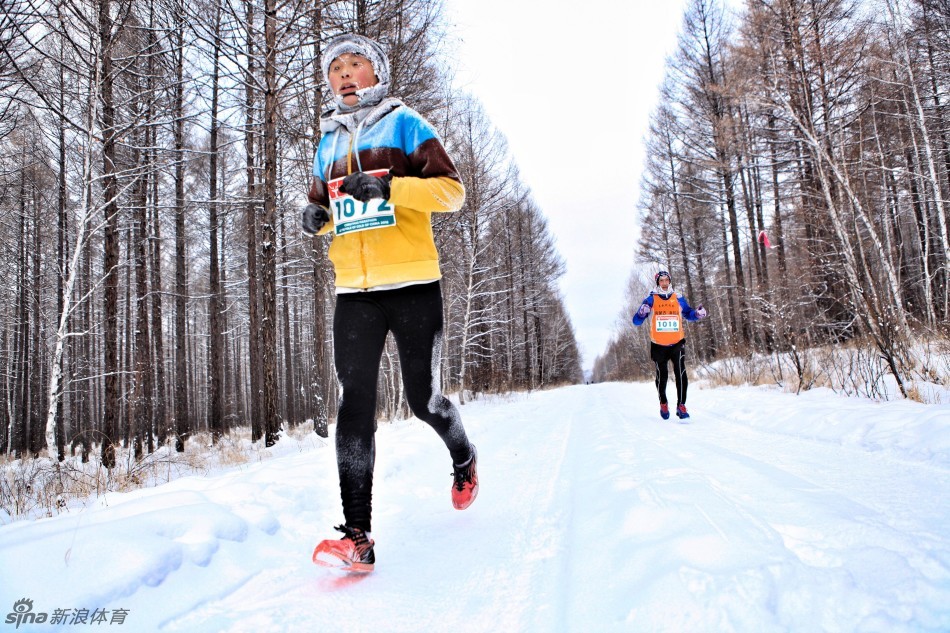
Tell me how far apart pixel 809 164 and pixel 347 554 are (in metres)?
14.1

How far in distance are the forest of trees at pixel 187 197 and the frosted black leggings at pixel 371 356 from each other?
4.93 metres

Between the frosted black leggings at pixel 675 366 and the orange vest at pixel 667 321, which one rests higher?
the orange vest at pixel 667 321

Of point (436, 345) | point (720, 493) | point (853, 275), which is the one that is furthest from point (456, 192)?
point (853, 275)

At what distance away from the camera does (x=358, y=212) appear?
1640 mm

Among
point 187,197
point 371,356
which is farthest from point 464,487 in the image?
point 187,197

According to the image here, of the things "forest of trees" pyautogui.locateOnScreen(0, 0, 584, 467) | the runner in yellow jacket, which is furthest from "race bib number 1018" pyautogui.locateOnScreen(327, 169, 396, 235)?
"forest of trees" pyautogui.locateOnScreen(0, 0, 584, 467)

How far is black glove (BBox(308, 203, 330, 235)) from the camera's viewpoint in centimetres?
174

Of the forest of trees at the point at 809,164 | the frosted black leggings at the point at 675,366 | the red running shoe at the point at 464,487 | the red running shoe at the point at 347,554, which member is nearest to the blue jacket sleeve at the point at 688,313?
the frosted black leggings at the point at 675,366

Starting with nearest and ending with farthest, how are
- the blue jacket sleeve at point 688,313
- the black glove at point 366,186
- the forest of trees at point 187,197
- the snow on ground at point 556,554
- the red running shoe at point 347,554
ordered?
1. the snow on ground at point 556,554
2. the red running shoe at point 347,554
3. the black glove at point 366,186
4. the blue jacket sleeve at point 688,313
5. the forest of trees at point 187,197

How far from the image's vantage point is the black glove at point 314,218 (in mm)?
1743

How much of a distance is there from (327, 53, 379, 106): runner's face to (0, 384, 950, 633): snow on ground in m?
1.80

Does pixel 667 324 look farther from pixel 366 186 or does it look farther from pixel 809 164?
pixel 809 164

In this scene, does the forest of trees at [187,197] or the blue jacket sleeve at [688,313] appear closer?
the blue jacket sleeve at [688,313]

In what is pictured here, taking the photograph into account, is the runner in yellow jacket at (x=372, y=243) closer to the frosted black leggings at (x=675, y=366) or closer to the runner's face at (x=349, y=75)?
the runner's face at (x=349, y=75)
